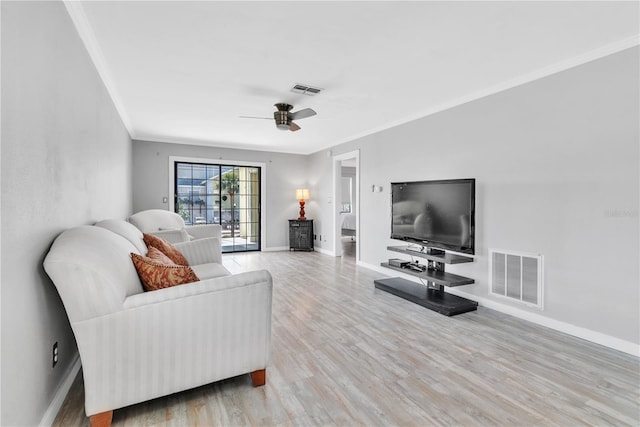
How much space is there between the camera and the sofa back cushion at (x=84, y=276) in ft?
4.78

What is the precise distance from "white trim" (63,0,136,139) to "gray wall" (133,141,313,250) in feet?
8.66

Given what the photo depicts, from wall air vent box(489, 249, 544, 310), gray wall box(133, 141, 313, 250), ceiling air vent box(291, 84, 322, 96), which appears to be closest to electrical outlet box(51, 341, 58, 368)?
ceiling air vent box(291, 84, 322, 96)

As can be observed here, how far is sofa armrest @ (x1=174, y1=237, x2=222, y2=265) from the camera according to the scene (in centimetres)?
359

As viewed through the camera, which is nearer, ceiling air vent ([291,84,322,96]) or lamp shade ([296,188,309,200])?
ceiling air vent ([291,84,322,96])

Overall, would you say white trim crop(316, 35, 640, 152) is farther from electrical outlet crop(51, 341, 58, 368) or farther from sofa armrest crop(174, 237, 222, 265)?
electrical outlet crop(51, 341, 58, 368)

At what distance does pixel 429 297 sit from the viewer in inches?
143

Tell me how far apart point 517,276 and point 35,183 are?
3917mm

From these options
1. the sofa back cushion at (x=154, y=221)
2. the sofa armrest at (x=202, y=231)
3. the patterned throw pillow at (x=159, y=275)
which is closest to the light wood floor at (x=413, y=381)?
the patterned throw pillow at (x=159, y=275)

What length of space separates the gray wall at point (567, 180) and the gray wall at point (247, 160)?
442 centimetres

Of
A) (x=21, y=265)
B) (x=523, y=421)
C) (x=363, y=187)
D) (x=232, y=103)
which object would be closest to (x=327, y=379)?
(x=523, y=421)

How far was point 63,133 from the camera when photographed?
1882mm

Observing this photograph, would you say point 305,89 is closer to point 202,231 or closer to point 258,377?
point 202,231

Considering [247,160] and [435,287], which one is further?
[247,160]

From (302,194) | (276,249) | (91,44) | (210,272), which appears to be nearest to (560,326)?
(210,272)
